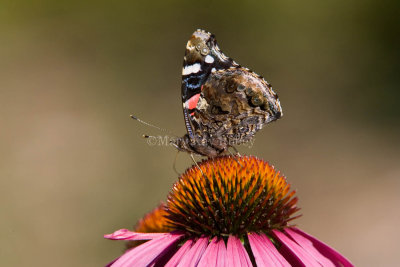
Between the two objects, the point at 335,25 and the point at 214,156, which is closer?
the point at 214,156

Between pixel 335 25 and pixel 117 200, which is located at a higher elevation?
pixel 335 25

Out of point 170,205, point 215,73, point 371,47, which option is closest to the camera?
point 170,205

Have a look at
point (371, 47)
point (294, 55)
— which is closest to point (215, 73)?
point (294, 55)

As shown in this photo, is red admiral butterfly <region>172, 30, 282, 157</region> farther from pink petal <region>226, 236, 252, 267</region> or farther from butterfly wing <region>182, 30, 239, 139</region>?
pink petal <region>226, 236, 252, 267</region>

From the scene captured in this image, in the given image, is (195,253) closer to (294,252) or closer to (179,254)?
(179,254)

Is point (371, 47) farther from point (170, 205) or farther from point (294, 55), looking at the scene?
point (170, 205)

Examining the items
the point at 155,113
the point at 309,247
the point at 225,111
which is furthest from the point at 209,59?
the point at 155,113

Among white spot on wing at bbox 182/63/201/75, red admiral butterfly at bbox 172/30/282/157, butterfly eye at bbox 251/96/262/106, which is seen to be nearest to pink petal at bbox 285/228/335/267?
red admiral butterfly at bbox 172/30/282/157

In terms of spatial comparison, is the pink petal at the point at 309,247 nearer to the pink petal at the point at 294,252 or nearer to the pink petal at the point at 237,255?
the pink petal at the point at 294,252
